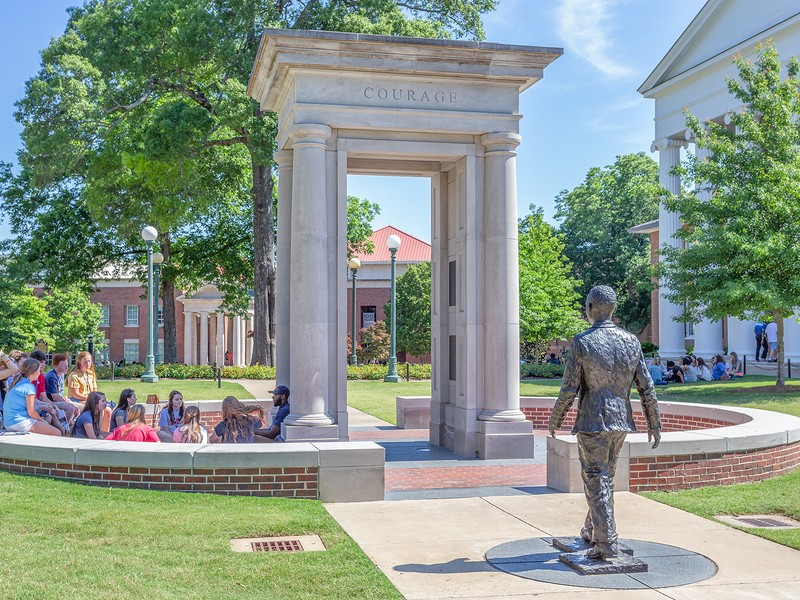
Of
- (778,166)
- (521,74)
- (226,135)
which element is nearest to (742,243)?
(778,166)

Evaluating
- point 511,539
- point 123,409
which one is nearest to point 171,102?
point 123,409

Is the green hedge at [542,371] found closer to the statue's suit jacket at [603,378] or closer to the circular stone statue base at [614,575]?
the circular stone statue base at [614,575]

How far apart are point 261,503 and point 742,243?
638 inches

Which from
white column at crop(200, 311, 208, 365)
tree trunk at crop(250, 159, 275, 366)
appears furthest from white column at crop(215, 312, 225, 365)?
tree trunk at crop(250, 159, 275, 366)

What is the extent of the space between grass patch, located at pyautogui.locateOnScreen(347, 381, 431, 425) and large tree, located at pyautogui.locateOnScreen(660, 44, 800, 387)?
7870mm

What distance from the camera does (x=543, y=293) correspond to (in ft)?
149

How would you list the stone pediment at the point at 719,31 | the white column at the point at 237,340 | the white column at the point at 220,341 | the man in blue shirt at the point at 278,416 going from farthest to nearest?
the white column at the point at 220,341 → the white column at the point at 237,340 → the stone pediment at the point at 719,31 → the man in blue shirt at the point at 278,416

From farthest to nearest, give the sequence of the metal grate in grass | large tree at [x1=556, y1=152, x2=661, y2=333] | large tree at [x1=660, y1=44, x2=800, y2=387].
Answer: large tree at [x1=556, y1=152, x2=661, y2=333], large tree at [x1=660, y1=44, x2=800, y2=387], the metal grate in grass

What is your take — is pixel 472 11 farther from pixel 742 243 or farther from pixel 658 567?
pixel 658 567

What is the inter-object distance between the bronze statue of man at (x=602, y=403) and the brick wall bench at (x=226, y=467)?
3.08 metres

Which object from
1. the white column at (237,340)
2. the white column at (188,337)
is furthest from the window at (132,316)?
the white column at (237,340)

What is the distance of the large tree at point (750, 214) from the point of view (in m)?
21.1

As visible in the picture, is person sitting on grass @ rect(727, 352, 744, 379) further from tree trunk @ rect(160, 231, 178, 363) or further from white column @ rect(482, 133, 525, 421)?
tree trunk @ rect(160, 231, 178, 363)

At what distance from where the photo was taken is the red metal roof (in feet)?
220
